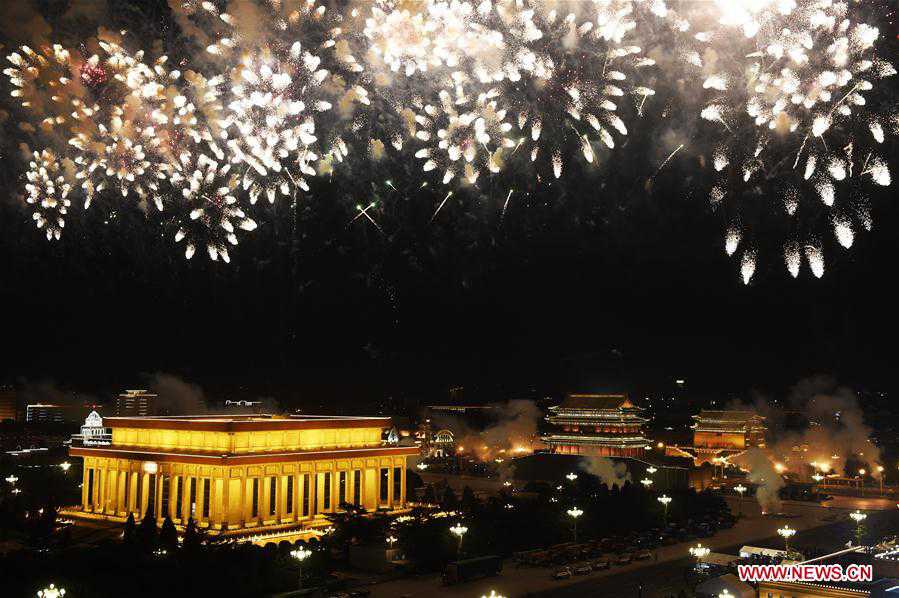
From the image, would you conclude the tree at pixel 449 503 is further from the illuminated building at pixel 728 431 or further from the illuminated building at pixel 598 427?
the illuminated building at pixel 728 431

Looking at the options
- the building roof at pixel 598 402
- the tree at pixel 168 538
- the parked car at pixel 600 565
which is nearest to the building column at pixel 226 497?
the tree at pixel 168 538

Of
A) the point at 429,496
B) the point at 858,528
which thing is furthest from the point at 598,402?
the point at 858,528

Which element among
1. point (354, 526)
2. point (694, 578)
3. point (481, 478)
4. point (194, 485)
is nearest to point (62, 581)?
point (354, 526)

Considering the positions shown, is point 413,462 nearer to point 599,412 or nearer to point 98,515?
point 599,412

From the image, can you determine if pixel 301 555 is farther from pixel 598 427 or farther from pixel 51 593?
pixel 598 427

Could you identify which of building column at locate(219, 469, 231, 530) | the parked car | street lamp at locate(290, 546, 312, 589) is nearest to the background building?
the parked car

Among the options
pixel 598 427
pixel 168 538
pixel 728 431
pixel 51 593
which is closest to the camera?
pixel 51 593

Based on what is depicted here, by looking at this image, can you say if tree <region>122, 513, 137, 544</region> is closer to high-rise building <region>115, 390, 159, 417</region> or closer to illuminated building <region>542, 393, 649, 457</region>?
illuminated building <region>542, 393, 649, 457</region>
